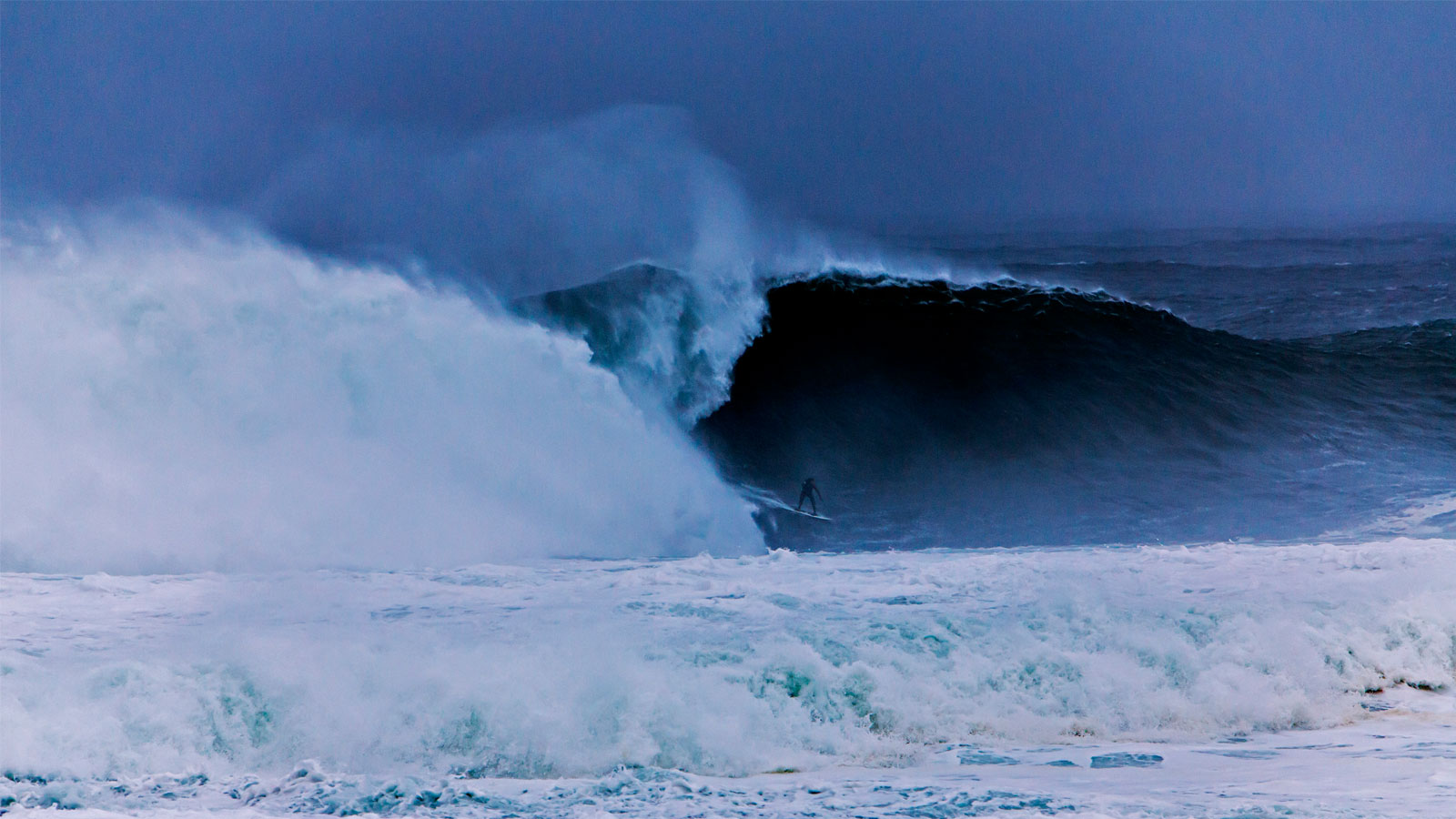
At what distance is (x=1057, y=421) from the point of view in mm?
12289

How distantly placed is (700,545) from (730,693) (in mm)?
4427

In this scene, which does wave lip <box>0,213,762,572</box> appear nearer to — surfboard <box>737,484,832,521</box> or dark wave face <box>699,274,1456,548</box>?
surfboard <box>737,484,832,521</box>

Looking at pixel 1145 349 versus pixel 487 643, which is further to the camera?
pixel 1145 349

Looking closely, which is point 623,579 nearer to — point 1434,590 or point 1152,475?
point 1434,590

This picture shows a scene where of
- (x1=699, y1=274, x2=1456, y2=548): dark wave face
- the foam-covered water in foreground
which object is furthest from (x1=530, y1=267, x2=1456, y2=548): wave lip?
the foam-covered water in foreground

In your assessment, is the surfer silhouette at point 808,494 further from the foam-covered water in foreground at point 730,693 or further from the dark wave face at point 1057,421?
the foam-covered water in foreground at point 730,693

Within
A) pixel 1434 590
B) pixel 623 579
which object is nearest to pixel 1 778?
pixel 623 579

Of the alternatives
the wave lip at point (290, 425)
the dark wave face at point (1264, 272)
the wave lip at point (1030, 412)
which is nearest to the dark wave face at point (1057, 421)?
the wave lip at point (1030, 412)

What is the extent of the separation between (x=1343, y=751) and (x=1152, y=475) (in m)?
6.97

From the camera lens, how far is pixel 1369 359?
15195 mm

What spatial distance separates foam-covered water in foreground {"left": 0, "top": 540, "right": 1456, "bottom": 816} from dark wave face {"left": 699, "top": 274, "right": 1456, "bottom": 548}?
12.2 ft

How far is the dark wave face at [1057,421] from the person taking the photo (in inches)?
415

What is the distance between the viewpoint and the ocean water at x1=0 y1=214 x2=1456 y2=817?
14.7 ft

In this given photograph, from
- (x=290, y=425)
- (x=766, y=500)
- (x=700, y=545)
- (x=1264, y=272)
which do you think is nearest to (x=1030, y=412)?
(x=766, y=500)
